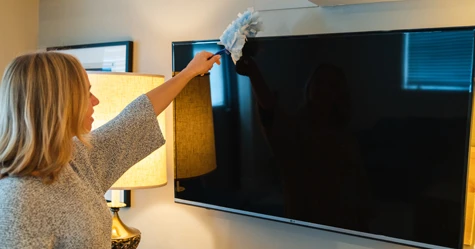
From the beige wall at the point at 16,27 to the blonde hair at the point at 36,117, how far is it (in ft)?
5.62

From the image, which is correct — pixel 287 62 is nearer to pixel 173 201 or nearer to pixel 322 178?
pixel 322 178

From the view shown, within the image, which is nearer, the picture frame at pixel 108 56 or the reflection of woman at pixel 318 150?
the reflection of woman at pixel 318 150

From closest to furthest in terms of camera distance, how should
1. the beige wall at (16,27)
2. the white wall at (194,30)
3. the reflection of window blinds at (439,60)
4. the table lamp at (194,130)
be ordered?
the reflection of window blinds at (439,60), the white wall at (194,30), the table lamp at (194,130), the beige wall at (16,27)

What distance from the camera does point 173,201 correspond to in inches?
90.4

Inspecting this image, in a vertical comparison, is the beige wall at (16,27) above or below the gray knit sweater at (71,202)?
above

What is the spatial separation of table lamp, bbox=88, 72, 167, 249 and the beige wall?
107cm

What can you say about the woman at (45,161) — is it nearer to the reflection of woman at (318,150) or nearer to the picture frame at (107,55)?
the reflection of woman at (318,150)

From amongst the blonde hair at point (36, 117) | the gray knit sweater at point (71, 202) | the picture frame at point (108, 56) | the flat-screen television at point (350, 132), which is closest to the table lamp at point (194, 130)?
the flat-screen television at point (350, 132)

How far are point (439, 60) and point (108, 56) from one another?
1.68 meters

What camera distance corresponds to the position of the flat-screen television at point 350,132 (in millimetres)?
1382

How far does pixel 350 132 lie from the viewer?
1.56m

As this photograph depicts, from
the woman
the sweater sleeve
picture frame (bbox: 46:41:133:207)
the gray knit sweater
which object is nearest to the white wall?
picture frame (bbox: 46:41:133:207)

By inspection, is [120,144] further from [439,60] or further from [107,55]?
[107,55]

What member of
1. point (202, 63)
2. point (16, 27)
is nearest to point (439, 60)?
point (202, 63)
